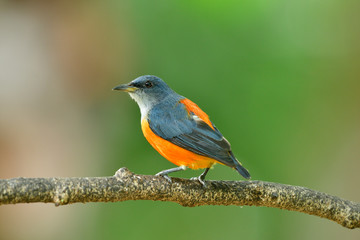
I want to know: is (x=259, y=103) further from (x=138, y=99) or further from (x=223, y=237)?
(x=138, y=99)

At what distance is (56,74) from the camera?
734cm

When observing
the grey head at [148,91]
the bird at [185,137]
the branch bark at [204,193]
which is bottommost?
the branch bark at [204,193]

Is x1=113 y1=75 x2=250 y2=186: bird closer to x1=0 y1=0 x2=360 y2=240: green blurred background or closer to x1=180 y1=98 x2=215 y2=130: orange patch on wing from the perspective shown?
x1=180 y1=98 x2=215 y2=130: orange patch on wing

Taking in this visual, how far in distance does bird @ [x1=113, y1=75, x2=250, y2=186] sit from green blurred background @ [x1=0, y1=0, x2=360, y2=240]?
2212 mm

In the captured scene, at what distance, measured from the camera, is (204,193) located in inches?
162

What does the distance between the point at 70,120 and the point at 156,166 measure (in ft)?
5.08

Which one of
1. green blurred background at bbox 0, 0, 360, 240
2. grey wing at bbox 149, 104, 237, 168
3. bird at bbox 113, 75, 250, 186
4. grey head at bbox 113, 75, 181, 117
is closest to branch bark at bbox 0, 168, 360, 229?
bird at bbox 113, 75, 250, 186

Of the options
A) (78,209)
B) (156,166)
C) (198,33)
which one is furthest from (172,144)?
(198,33)

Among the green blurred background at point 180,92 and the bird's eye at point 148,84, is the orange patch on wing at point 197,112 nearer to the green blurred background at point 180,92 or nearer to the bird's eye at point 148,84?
the bird's eye at point 148,84

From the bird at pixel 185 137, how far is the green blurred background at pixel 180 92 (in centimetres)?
221

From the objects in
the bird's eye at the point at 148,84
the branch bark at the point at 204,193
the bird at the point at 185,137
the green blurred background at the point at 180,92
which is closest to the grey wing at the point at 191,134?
the bird at the point at 185,137

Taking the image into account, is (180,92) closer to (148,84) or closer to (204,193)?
(148,84)

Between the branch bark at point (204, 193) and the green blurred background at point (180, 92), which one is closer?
the branch bark at point (204, 193)

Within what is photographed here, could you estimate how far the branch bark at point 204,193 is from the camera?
3.39 m
